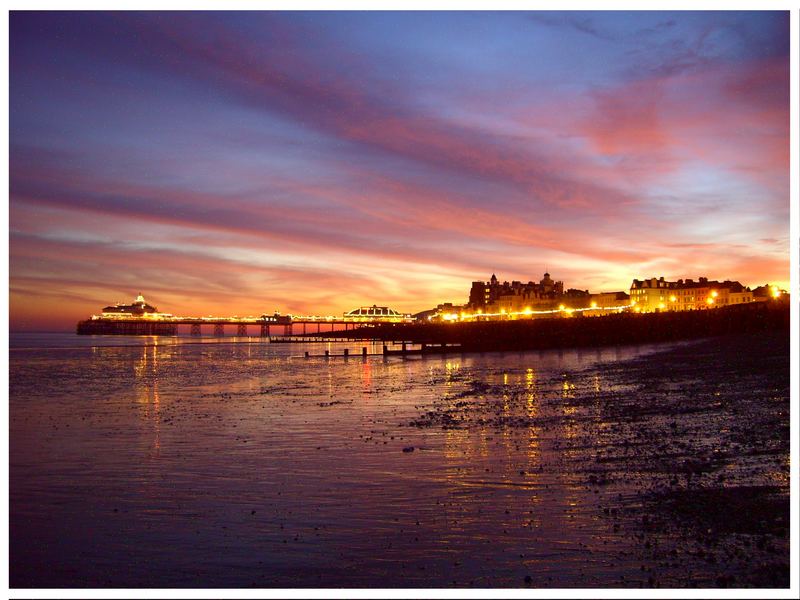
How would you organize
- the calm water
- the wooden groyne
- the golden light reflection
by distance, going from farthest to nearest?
the wooden groyne < the golden light reflection < the calm water

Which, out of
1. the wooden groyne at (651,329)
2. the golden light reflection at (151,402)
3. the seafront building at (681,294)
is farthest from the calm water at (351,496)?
the seafront building at (681,294)

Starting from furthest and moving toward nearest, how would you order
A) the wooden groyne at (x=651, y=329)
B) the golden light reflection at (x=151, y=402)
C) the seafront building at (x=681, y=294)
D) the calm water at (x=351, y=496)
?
1. the seafront building at (x=681, y=294)
2. the wooden groyne at (x=651, y=329)
3. the golden light reflection at (x=151, y=402)
4. the calm water at (x=351, y=496)

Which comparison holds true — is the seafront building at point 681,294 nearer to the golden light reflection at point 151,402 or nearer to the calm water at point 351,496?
the golden light reflection at point 151,402

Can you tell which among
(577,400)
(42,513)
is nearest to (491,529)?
(42,513)

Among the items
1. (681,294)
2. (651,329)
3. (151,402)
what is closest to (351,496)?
(151,402)

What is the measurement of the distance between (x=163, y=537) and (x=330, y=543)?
123 inches

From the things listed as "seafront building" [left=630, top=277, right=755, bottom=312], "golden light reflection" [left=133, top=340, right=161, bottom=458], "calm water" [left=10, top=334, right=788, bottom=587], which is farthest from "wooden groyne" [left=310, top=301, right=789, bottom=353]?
"seafront building" [left=630, top=277, right=755, bottom=312]

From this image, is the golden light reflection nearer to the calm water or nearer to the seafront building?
the calm water

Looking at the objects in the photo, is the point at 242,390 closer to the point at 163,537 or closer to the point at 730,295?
the point at 163,537

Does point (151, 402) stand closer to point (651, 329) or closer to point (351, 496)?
point (351, 496)

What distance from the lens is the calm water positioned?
10312 mm

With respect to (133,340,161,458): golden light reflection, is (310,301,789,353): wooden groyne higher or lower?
higher

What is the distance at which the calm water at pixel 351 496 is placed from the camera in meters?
10.3

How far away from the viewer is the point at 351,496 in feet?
46.7
